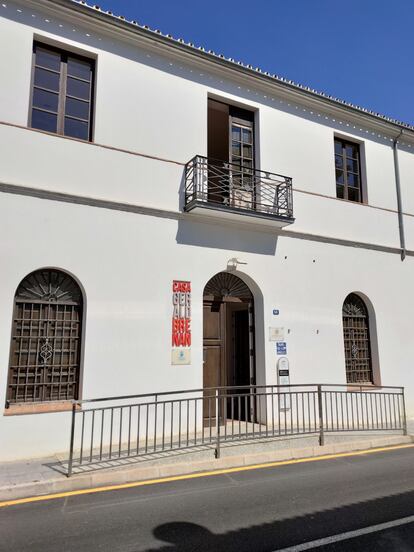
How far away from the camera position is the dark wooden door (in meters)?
9.31

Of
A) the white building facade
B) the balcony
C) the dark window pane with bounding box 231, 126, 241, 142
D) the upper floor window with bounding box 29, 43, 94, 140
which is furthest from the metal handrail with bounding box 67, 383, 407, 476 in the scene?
the dark window pane with bounding box 231, 126, 241, 142

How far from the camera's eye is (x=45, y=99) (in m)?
8.13

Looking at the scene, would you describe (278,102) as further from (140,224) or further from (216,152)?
(140,224)

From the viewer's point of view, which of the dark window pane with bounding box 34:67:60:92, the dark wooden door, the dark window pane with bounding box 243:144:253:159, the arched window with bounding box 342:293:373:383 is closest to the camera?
the dark window pane with bounding box 34:67:60:92

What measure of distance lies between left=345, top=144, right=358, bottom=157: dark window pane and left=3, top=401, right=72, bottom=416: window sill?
9982 mm

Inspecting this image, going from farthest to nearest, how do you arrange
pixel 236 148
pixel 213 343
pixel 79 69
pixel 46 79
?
pixel 236 148
pixel 213 343
pixel 79 69
pixel 46 79

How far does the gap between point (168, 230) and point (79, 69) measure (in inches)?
146

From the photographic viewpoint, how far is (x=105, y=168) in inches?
325

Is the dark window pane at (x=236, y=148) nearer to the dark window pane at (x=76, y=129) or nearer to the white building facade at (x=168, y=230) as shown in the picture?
the white building facade at (x=168, y=230)

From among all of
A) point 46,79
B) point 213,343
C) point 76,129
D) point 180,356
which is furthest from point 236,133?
point 180,356

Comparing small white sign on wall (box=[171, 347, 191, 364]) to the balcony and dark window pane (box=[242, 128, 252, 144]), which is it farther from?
dark window pane (box=[242, 128, 252, 144])

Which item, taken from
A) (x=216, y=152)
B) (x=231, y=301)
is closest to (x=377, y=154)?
(x=216, y=152)

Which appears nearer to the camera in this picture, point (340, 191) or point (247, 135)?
point (247, 135)

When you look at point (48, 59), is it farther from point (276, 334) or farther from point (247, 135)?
point (276, 334)
